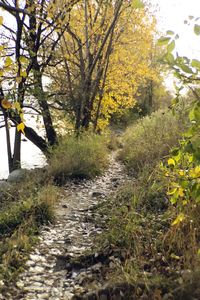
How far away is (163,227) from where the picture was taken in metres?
4.38

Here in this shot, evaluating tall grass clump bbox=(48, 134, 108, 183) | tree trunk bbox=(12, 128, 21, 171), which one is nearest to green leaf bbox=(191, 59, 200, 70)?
tall grass clump bbox=(48, 134, 108, 183)

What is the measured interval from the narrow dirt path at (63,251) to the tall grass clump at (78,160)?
2.26 feet

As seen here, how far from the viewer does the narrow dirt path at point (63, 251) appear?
3590mm

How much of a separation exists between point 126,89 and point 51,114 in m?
3.12

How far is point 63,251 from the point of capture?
14.7 ft

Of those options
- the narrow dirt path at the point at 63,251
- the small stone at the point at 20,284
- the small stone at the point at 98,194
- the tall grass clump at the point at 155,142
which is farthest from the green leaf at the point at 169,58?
the tall grass clump at the point at 155,142

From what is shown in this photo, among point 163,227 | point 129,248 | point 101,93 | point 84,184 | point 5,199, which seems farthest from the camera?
point 101,93

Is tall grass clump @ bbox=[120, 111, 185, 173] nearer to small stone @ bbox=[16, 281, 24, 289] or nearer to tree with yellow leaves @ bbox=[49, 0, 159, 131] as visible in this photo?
tree with yellow leaves @ bbox=[49, 0, 159, 131]

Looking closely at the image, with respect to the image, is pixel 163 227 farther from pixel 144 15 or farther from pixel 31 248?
pixel 144 15

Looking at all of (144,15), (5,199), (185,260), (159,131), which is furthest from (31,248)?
(144,15)

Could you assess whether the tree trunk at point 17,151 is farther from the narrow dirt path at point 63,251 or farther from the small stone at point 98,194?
the small stone at point 98,194

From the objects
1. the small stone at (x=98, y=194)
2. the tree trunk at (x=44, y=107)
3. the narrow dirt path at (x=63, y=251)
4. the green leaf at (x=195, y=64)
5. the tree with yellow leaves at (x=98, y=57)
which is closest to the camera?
the green leaf at (x=195, y=64)

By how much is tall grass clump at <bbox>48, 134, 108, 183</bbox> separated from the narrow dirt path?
69cm

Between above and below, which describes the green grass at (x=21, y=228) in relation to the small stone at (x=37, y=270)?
above
